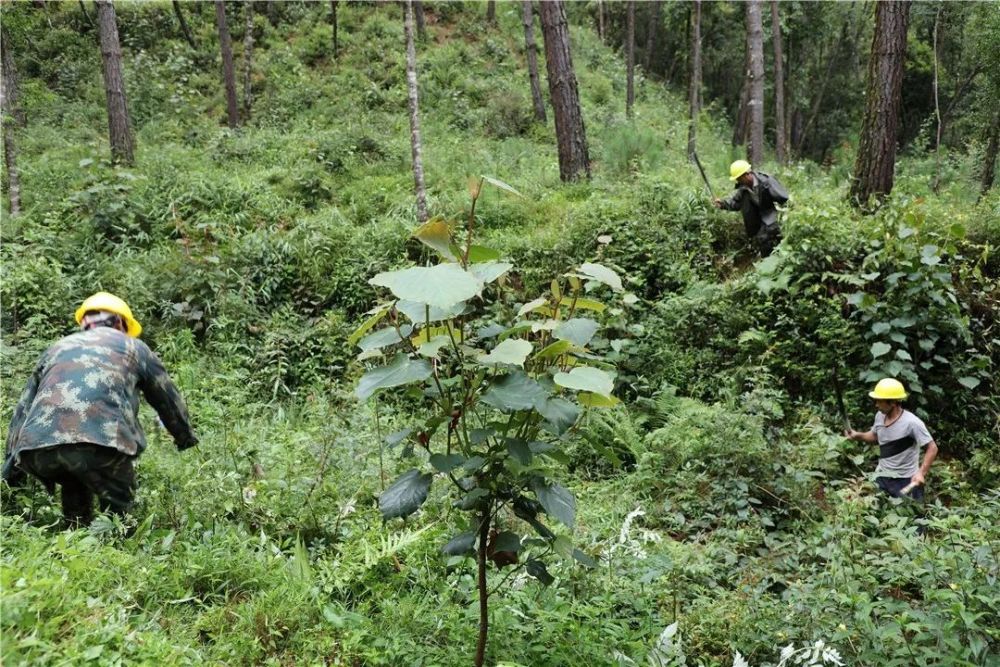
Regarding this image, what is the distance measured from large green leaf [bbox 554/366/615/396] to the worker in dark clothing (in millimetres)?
6295

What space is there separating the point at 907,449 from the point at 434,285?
5144 millimetres

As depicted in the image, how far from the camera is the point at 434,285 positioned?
1.92m

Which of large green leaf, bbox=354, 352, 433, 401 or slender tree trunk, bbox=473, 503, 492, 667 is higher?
large green leaf, bbox=354, 352, 433, 401

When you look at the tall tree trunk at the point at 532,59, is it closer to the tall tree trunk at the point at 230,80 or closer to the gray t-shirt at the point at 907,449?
the tall tree trunk at the point at 230,80

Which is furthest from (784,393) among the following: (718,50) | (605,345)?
(718,50)

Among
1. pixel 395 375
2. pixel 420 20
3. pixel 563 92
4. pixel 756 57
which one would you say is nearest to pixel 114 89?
pixel 563 92

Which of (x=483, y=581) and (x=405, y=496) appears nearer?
(x=405, y=496)

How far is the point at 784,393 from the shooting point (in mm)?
6527

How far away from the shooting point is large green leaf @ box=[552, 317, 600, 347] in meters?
2.30

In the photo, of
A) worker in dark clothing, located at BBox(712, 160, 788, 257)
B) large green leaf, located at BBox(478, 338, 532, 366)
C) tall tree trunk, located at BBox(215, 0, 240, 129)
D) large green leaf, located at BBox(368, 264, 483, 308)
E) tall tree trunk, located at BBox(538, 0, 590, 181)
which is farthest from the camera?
tall tree trunk, located at BBox(215, 0, 240, 129)

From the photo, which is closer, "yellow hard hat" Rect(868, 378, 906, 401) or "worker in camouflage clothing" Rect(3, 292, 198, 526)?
"worker in camouflage clothing" Rect(3, 292, 198, 526)

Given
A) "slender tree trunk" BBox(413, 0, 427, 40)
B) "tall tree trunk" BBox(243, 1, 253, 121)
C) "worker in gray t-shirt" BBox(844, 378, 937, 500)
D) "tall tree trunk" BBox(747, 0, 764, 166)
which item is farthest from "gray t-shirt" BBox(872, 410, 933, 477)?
"slender tree trunk" BBox(413, 0, 427, 40)

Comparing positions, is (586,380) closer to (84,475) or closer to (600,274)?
(600,274)

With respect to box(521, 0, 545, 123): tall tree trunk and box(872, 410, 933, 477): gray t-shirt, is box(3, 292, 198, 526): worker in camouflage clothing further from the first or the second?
box(521, 0, 545, 123): tall tree trunk
